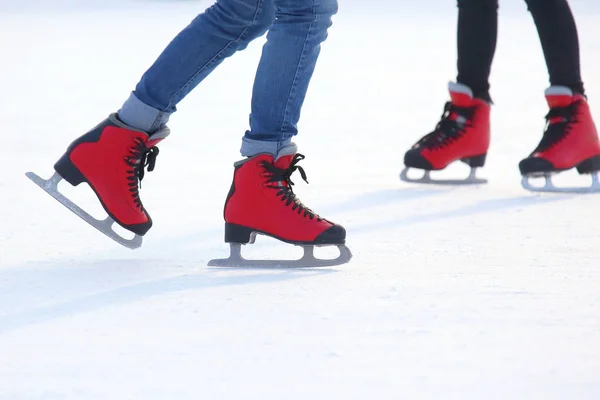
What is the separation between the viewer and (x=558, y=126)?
2.45 m

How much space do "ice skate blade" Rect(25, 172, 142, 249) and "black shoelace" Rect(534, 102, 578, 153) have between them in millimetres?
1091

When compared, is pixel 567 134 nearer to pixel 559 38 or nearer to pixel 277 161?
pixel 559 38

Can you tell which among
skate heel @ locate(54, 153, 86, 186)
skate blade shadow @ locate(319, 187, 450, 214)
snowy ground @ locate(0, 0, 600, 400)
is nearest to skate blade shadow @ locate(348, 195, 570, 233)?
snowy ground @ locate(0, 0, 600, 400)

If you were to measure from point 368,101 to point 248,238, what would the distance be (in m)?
2.27

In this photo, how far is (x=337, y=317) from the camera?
4.30 ft

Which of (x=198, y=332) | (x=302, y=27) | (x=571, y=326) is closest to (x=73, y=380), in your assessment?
(x=198, y=332)

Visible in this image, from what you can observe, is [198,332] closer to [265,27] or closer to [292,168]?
[292,168]

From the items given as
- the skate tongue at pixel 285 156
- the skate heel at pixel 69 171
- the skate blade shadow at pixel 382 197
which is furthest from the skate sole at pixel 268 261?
the skate blade shadow at pixel 382 197

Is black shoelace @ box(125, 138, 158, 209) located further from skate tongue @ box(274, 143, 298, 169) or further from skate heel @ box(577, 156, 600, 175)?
skate heel @ box(577, 156, 600, 175)

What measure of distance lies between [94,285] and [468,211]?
884 millimetres

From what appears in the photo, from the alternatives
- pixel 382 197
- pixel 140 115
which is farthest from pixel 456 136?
pixel 140 115

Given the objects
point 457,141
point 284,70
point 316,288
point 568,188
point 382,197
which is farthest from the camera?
→ point 457,141

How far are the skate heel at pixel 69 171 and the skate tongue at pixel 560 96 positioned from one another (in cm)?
121

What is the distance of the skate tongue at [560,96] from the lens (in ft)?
8.05
